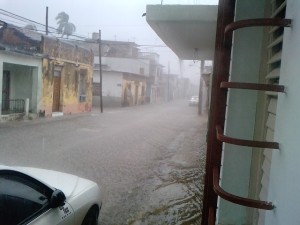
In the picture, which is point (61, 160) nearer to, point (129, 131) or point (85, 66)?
point (129, 131)

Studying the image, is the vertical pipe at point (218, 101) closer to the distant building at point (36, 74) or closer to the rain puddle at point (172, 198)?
the rain puddle at point (172, 198)

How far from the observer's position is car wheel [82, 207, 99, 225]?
4355 mm

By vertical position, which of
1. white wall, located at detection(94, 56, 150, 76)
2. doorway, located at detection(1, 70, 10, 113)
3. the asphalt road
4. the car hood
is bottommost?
the asphalt road

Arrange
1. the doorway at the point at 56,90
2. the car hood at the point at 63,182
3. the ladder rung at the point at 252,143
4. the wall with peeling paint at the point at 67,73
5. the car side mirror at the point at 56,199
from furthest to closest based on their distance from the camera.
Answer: the doorway at the point at 56,90 < the wall with peeling paint at the point at 67,73 < the car hood at the point at 63,182 < the car side mirror at the point at 56,199 < the ladder rung at the point at 252,143

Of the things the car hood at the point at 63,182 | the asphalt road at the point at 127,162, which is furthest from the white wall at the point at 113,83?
the car hood at the point at 63,182

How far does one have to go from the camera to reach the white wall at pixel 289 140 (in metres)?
1.51

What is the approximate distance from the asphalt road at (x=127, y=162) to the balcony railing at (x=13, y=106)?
185cm

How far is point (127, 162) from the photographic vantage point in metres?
10.2

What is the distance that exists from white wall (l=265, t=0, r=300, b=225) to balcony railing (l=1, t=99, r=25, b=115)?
1870cm

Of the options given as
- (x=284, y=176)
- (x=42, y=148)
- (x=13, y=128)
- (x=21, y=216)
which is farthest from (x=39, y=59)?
(x=284, y=176)

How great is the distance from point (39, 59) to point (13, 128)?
227 inches

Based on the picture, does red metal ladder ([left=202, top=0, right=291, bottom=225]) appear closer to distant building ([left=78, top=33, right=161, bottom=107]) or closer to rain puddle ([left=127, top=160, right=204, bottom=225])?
rain puddle ([left=127, top=160, right=204, bottom=225])

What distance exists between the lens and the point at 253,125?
325 cm

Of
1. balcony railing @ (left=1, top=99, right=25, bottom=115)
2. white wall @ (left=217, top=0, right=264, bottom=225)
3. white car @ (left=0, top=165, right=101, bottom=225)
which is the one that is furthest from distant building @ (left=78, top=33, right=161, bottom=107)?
white wall @ (left=217, top=0, right=264, bottom=225)
